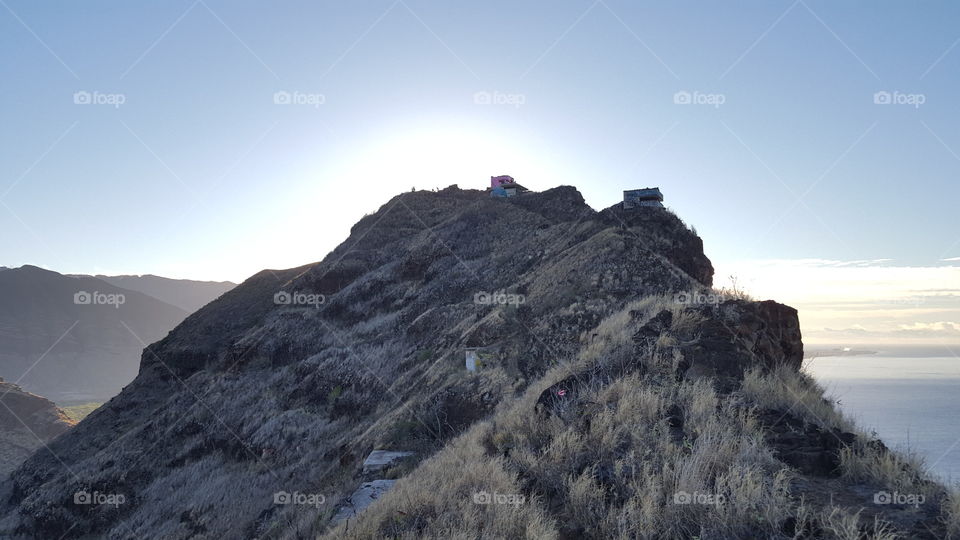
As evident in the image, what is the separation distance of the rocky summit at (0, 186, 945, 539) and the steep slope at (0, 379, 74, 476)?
43.1 m

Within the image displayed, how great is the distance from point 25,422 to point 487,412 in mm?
89886

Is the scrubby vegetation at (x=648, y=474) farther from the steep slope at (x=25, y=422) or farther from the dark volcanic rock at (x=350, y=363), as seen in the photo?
the steep slope at (x=25, y=422)

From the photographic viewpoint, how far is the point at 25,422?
7312 centimetres

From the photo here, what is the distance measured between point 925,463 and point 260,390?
28.7 meters

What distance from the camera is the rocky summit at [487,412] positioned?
507cm

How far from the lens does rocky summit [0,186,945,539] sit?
507 centimetres

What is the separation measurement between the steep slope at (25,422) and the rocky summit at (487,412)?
1696 inches

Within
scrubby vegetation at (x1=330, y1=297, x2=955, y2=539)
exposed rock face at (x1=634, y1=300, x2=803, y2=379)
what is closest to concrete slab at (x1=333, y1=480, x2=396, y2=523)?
scrubby vegetation at (x1=330, y1=297, x2=955, y2=539)

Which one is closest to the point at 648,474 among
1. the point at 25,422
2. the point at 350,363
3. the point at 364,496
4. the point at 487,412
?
the point at 364,496

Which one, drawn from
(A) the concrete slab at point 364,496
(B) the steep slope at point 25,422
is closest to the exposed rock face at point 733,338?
(A) the concrete slab at point 364,496

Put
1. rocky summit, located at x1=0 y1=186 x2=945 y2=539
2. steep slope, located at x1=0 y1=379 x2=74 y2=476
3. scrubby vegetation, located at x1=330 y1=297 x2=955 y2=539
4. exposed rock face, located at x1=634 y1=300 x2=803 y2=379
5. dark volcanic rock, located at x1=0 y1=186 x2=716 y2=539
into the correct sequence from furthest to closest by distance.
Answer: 1. steep slope, located at x1=0 y1=379 x2=74 y2=476
2. dark volcanic rock, located at x1=0 y1=186 x2=716 y2=539
3. exposed rock face, located at x1=634 y1=300 x2=803 y2=379
4. rocky summit, located at x1=0 y1=186 x2=945 y2=539
5. scrubby vegetation, located at x1=330 y1=297 x2=955 y2=539

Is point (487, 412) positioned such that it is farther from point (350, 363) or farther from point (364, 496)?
point (350, 363)

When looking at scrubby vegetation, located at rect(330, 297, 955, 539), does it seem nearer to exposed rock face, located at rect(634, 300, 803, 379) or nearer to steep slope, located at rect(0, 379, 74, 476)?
exposed rock face, located at rect(634, 300, 803, 379)

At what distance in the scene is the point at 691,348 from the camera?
824 cm
